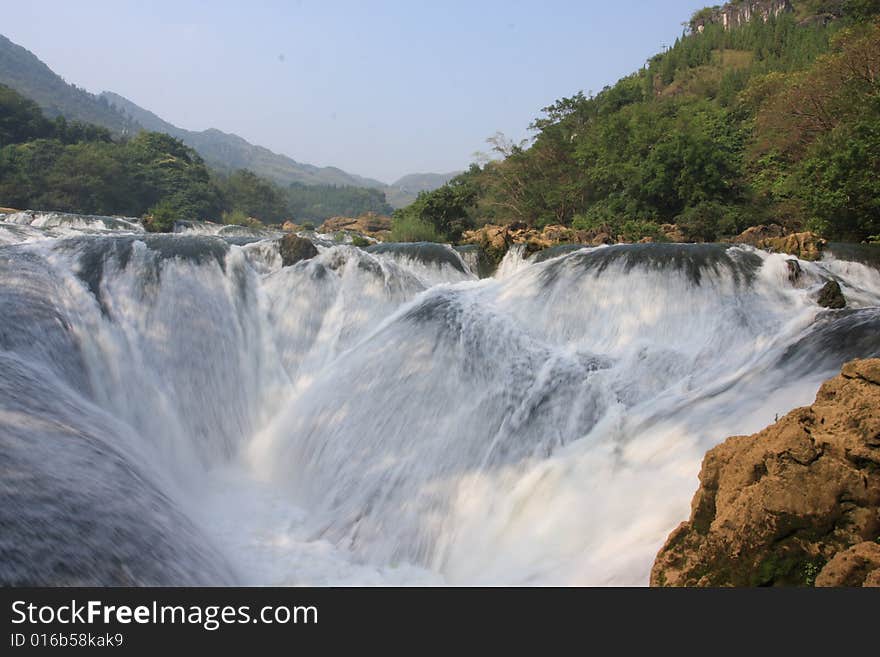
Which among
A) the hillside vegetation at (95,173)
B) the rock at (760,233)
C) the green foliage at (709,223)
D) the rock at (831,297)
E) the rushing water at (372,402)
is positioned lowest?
the rushing water at (372,402)

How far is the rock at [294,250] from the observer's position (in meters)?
9.38

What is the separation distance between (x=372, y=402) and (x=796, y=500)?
4.24 m

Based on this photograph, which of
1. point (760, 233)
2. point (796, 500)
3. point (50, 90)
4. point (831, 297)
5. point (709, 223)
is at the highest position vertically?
point (50, 90)

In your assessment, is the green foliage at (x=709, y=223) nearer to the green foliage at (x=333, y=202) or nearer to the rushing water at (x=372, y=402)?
the rushing water at (x=372, y=402)

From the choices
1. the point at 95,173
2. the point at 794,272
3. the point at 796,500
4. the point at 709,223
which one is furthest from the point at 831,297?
the point at 95,173

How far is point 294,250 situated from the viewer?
9539 millimetres

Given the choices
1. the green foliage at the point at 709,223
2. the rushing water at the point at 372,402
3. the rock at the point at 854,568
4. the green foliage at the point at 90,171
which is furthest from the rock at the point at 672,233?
the green foliage at the point at 90,171

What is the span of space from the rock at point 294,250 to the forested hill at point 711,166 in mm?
8551

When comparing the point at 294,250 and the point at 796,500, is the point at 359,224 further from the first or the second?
the point at 796,500

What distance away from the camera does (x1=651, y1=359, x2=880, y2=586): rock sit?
2.28m

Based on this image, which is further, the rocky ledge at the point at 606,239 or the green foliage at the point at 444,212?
the green foliage at the point at 444,212

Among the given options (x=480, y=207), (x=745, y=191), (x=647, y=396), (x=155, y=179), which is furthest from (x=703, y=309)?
(x=155, y=179)

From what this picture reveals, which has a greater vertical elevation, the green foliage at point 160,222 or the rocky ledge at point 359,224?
the rocky ledge at point 359,224

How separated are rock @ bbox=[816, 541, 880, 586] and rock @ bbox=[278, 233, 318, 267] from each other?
27.5 ft
